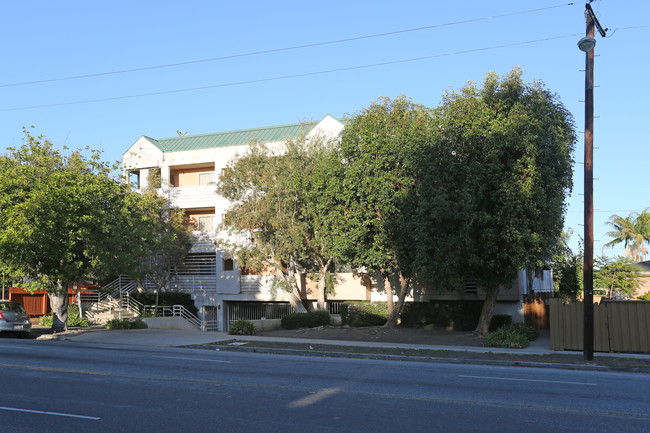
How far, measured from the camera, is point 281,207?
28375 millimetres

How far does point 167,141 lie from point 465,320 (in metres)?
23.8

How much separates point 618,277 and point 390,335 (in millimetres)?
28880

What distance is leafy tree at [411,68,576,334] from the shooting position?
854 inches

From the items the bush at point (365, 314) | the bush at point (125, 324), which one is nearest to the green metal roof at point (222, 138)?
the bush at point (365, 314)

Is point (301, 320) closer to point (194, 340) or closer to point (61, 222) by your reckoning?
point (194, 340)

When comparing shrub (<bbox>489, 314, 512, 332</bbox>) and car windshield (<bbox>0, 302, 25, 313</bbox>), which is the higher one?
car windshield (<bbox>0, 302, 25, 313</bbox>)

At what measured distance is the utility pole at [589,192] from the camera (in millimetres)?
17656

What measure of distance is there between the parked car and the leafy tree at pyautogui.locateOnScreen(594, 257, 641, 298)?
3995cm

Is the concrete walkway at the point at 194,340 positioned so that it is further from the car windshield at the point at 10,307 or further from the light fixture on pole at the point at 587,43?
the light fixture on pole at the point at 587,43

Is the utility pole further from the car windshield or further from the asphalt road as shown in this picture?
the car windshield

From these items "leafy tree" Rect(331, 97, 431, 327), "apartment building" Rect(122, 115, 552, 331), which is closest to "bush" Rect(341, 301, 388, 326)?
"apartment building" Rect(122, 115, 552, 331)

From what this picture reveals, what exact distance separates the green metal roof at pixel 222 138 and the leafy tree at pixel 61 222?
1178cm

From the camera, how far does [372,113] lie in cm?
2634

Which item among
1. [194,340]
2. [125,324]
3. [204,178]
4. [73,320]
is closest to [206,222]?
[204,178]
